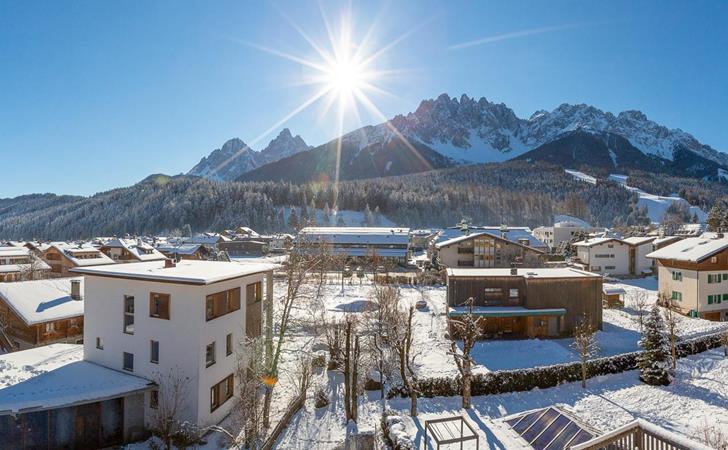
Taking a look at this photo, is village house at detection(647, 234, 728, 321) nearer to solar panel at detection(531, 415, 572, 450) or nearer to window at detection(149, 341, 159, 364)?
solar panel at detection(531, 415, 572, 450)

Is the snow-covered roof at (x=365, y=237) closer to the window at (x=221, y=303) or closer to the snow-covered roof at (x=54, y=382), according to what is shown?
the window at (x=221, y=303)

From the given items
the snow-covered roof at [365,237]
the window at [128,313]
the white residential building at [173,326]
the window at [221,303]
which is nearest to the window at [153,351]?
the white residential building at [173,326]

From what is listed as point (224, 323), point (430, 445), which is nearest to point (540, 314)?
point (430, 445)

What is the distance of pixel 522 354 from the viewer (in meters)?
26.8

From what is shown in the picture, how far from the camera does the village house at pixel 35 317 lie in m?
23.9

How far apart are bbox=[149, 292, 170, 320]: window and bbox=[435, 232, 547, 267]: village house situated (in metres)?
41.4

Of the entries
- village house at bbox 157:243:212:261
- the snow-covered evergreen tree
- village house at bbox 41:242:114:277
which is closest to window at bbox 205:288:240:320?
the snow-covered evergreen tree

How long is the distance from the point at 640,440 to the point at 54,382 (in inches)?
776

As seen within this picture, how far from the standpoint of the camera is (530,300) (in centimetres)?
3070

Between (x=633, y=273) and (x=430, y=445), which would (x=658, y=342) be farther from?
(x=633, y=273)

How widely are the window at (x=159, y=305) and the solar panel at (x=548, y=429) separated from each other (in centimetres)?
1511

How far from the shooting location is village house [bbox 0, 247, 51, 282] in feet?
143

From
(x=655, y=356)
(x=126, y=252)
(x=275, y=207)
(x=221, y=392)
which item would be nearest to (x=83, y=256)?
(x=126, y=252)

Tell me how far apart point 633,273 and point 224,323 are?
63.1 meters
